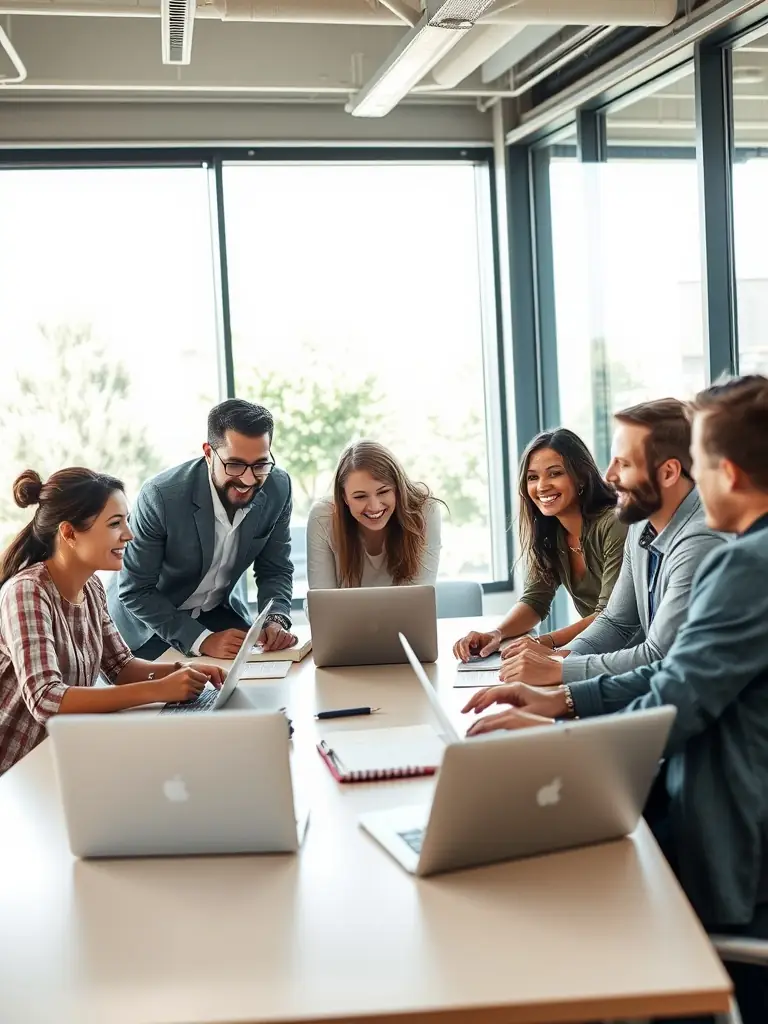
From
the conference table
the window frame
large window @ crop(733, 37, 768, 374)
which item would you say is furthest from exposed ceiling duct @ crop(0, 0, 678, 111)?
the conference table

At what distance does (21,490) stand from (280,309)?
2.91 metres

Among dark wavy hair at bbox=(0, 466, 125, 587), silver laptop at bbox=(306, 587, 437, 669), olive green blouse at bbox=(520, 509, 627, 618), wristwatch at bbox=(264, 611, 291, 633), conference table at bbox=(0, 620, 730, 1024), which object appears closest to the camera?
conference table at bbox=(0, 620, 730, 1024)

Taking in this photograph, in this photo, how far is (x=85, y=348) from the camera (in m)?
5.25

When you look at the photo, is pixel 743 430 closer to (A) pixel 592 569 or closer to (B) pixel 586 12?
(A) pixel 592 569

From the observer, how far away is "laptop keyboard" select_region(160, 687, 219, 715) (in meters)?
2.50

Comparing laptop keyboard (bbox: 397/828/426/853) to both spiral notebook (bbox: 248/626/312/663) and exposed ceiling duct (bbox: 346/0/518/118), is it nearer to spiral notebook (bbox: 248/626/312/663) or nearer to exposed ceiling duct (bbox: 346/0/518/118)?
spiral notebook (bbox: 248/626/312/663)

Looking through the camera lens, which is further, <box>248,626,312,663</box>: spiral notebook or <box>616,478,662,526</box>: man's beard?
<box>248,626,312,663</box>: spiral notebook

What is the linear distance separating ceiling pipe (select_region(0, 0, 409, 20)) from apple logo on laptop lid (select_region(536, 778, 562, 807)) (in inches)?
119

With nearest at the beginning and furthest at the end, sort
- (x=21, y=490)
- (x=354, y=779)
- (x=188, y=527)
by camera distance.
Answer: (x=354, y=779), (x=21, y=490), (x=188, y=527)

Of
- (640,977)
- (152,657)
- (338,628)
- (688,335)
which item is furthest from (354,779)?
(688,335)

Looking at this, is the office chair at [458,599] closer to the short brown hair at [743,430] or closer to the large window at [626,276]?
the large window at [626,276]

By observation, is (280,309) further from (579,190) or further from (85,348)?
(579,190)

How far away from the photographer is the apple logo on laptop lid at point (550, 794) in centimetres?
147

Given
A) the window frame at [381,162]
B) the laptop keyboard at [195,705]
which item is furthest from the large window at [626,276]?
the laptop keyboard at [195,705]
